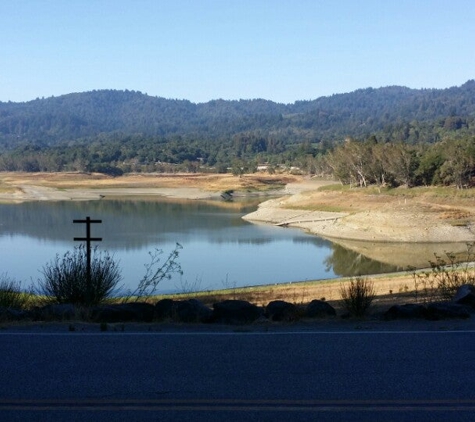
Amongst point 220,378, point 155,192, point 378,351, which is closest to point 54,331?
point 220,378

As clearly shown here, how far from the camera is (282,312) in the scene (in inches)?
359

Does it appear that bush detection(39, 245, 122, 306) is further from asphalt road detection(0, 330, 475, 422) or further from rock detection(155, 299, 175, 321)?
asphalt road detection(0, 330, 475, 422)

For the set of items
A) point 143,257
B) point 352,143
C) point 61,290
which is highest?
point 352,143

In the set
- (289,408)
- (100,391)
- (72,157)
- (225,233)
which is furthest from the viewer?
(72,157)

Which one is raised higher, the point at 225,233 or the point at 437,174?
the point at 437,174

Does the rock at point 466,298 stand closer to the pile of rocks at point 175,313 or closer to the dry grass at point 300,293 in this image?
the pile of rocks at point 175,313

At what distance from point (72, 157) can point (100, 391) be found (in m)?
151

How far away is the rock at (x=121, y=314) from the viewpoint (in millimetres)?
9008

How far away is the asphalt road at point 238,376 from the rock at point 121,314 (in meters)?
1.45

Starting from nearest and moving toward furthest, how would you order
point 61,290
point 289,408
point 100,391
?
point 289,408 → point 100,391 → point 61,290

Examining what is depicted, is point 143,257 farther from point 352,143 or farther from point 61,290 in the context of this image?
point 352,143

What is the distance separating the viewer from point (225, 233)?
4744cm

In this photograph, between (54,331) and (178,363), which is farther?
(54,331)

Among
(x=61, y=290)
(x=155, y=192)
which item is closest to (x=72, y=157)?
(x=155, y=192)
